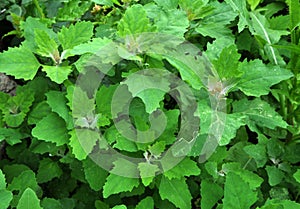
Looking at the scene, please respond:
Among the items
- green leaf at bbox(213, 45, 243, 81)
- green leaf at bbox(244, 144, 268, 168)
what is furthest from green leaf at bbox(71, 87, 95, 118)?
green leaf at bbox(244, 144, 268, 168)

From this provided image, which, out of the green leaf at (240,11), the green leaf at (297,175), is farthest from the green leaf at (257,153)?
the green leaf at (240,11)

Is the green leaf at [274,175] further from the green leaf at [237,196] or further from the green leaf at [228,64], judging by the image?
the green leaf at [228,64]

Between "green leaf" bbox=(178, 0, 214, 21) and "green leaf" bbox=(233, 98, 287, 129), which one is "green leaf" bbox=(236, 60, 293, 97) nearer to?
"green leaf" bbox=(233, 98, 287, 129)

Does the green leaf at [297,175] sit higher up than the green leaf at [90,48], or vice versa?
the green leaf at [90,48]

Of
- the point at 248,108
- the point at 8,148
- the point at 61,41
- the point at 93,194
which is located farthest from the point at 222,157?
the point at 8,148

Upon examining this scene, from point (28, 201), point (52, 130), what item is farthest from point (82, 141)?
point (28, 201)

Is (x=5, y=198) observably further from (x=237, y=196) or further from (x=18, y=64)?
(x=237, y=196)

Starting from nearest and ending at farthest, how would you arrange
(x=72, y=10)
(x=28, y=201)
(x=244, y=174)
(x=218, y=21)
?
(x=28, y=201) < (x=244, y=174) < (x=218, y=21) < (x=72, y=10)
